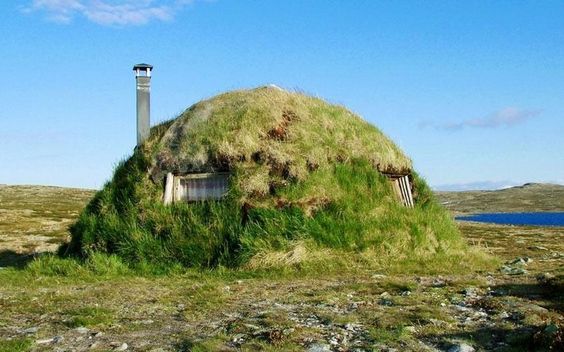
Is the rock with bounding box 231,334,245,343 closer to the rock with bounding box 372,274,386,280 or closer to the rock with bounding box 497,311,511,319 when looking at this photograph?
the rock with bounding box 497,311,511,319

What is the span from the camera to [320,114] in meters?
20.7

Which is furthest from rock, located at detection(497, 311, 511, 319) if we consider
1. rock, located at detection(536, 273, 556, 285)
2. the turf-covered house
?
the turf-covered house

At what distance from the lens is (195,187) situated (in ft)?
62.4

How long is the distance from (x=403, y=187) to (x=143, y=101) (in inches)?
388

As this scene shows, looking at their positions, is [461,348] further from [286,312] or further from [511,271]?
[511,271]

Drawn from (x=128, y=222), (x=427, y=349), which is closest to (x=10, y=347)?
(x=427, y=349)

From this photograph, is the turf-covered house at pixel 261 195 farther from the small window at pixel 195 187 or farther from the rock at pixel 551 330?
the rock at pixel 551 330

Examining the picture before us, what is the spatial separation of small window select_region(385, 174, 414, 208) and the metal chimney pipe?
8.74 meters

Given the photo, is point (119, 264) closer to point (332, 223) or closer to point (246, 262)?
point (246, 262)

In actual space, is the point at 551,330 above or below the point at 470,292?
above

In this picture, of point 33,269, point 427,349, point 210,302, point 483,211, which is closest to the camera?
point 427,349

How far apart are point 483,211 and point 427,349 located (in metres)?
180

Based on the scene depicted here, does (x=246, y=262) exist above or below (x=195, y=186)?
below

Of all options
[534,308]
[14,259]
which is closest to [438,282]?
[534,308]
